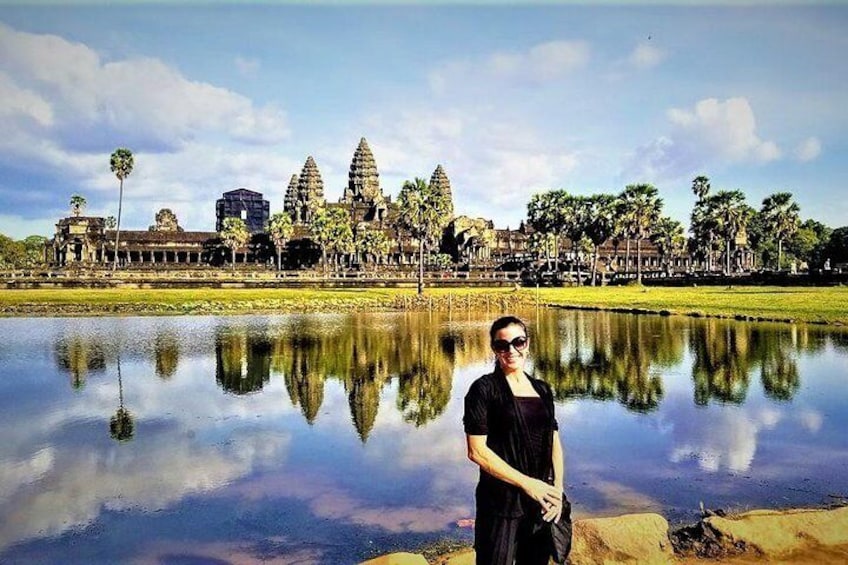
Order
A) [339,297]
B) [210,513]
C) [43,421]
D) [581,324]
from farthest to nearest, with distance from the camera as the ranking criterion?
1. [339,297]
2. [581,324]
3. [43,421]
4. [210,513]

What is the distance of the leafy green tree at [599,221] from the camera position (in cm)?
8612

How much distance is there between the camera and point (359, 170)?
14900 centimetres

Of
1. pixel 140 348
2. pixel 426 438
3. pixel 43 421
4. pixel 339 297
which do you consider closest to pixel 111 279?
pixel 339 297

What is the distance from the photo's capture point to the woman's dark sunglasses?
4.92m

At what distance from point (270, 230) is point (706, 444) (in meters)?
98.8

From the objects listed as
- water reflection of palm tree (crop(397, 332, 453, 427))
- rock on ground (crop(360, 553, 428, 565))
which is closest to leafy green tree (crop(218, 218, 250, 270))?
water reflection of palm tree (crop(397, 332, 453, 427))

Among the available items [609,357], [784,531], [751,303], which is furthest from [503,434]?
[751,303]

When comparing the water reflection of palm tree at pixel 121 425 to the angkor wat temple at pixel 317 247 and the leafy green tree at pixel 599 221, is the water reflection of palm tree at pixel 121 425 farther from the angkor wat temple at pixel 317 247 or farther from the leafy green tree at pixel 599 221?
the angkor wat temple at pixel 317 247

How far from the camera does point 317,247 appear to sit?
11381cm

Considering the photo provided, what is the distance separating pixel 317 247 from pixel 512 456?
11043 centimetres

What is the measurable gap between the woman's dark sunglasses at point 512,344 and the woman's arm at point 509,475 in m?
0.59

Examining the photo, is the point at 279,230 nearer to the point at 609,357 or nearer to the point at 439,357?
the point at 439,357

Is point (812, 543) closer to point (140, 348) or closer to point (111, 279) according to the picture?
point (140, 348)

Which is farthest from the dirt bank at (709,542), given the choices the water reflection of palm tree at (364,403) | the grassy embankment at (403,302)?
the grassy embankment at (403,302)
